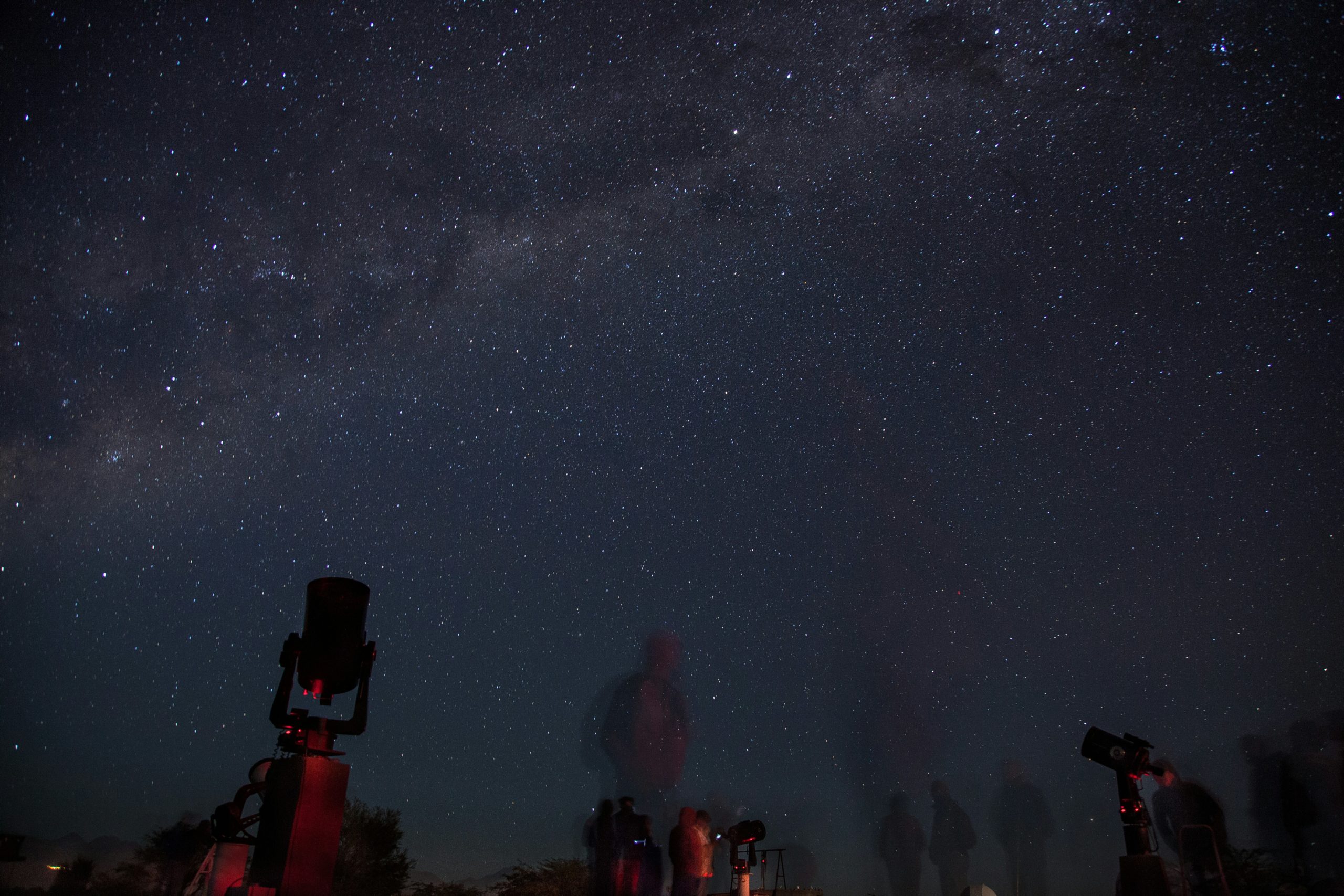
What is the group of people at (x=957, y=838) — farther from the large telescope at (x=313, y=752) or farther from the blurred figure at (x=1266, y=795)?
the large telescope at (x=313, y=752)

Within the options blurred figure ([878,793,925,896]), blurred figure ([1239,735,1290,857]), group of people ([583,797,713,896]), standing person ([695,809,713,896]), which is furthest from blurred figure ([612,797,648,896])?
blurred figure ([1239,735,1290,857])

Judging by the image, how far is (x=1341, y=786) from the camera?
7.59 meters

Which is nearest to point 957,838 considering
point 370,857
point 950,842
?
point 950,842

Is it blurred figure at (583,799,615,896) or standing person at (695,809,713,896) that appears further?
blurred figure at (583,799,615,896)

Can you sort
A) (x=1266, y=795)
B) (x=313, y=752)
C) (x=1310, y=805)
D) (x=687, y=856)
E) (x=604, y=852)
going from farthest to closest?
(x=604, y=852)
(x=687, y=856)
(x=1266, y=795)
(x=1310, y=805)
(x=313, y=752)

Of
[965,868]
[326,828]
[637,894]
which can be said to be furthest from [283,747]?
[965,868]

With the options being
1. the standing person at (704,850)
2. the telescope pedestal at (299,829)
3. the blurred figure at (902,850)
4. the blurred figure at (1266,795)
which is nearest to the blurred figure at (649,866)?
the standing person at (704,850)

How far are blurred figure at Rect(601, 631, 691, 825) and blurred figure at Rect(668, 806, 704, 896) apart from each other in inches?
295

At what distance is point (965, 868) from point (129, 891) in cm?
1419

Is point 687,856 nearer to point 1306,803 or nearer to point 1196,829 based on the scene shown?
point 1196,829

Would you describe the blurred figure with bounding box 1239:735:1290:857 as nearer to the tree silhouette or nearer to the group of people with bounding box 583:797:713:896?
the group of people with bounding box 583:797:713:896

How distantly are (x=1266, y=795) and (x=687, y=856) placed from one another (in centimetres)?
599

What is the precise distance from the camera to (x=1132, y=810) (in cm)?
519

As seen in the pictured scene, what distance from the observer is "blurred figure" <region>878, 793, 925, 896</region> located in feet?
41.3
